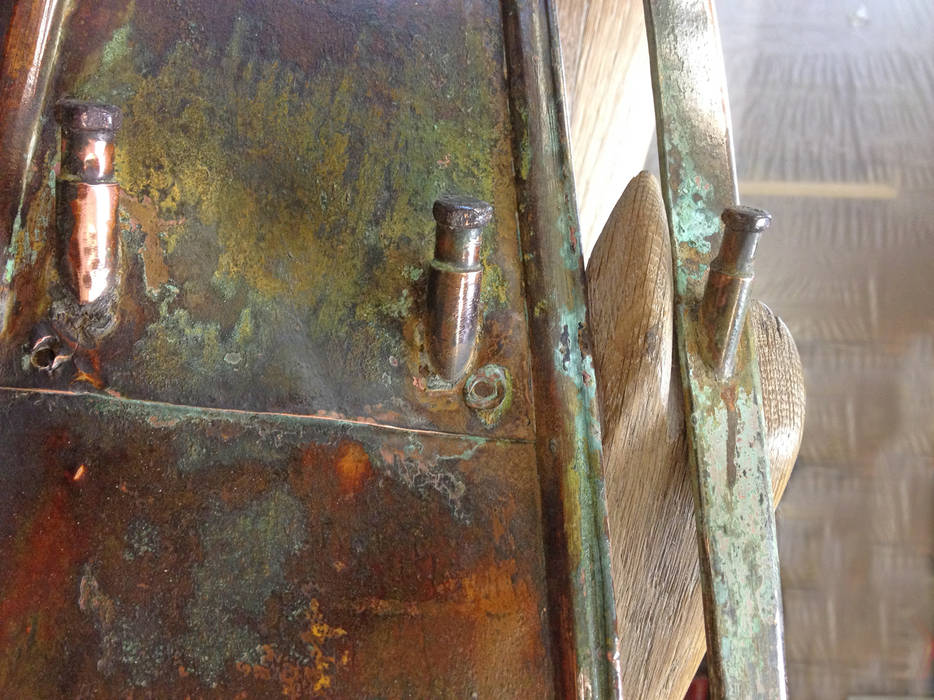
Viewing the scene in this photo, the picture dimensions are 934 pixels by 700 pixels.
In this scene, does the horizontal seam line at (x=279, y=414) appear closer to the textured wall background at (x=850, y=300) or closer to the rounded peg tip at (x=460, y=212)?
the rounded peg tip at (x=460, y=212)

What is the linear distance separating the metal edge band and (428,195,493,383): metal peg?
0.05 m

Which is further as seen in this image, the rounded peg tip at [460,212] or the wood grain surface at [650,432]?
the wood grain surface at [650,432]

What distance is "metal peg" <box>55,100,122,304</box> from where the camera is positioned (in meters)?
0.47

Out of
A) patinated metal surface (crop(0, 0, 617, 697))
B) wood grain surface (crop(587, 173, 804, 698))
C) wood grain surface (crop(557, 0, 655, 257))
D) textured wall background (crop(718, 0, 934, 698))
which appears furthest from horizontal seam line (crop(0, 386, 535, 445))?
textured wall background (crop(718, 0, 934, 698))

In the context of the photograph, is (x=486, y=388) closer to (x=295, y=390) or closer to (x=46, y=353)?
(x=295, y=390)

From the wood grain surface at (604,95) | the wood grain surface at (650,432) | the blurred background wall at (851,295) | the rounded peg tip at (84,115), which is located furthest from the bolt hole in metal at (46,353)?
the blurred background wall at (851,295)

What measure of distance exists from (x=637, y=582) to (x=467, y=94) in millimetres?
378

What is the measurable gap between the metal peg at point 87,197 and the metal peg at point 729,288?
39cm

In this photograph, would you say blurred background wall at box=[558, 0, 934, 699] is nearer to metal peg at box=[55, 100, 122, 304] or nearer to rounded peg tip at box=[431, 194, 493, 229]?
rounded peg tip at box=[431, 194, 493, 229]

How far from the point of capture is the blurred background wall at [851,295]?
1.27m

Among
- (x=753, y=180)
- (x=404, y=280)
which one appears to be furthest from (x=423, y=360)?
(x=753, y=180)

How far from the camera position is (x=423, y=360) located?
55 centimetres

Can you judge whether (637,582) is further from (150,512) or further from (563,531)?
(150,512)

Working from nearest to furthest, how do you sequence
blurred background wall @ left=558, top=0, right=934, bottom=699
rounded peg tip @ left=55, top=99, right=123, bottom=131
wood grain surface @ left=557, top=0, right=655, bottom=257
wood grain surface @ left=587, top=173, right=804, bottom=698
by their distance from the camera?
rounded peg tip @ left=55, top=99, right=123, bottom=131 → wood grain surface @ left=587, top=173, right=804, bottom=698 → wood grain surface @ left=557, top=0, right=655, bottom=257 → blurred background wall @ left=558, top=0, right=934, bottom=699
